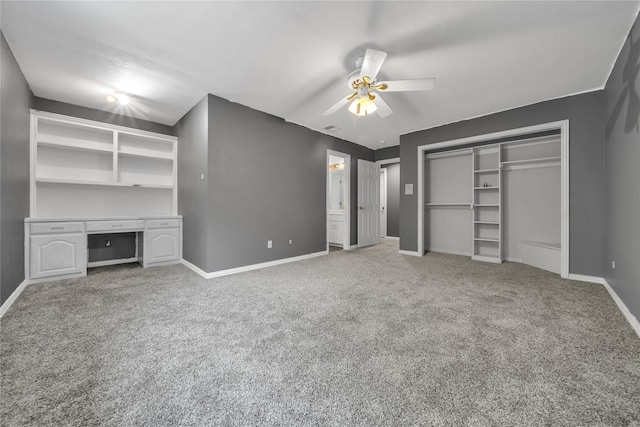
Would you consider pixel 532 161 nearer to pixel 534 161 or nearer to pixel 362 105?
pixel 534 161

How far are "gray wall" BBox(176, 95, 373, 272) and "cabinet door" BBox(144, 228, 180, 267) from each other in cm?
26

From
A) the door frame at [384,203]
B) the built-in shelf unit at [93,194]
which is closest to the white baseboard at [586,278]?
the door frame at [384,203]

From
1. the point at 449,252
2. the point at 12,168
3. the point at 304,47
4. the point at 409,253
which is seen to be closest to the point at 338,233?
the point at 409,253

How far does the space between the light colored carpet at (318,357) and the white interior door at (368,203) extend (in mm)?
3194

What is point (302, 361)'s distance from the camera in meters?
1.57

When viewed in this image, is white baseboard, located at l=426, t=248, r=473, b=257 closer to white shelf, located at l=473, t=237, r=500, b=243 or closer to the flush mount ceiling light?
white shelf, located at l=473, t=237, r=500, b=243

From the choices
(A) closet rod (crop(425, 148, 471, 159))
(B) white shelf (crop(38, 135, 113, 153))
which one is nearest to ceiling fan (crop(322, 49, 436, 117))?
(A) closet rod (crop(425, 148, 471, 159))

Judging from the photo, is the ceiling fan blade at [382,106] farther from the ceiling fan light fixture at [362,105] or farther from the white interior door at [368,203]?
the white interior door at [368,203]

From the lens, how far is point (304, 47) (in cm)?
239

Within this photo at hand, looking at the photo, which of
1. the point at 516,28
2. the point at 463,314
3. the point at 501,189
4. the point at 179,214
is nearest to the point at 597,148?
the point at 501,189

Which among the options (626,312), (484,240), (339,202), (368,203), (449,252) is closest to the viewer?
(626,312)

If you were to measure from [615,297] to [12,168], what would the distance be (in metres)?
6.60

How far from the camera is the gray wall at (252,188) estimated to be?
3.53 metres

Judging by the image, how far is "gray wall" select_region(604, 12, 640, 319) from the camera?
2.10 metres
